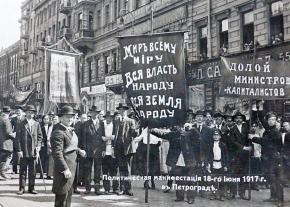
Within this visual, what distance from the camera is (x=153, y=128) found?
8367 mm

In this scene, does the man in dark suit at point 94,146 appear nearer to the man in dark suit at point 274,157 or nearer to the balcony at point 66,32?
the man in dark suit at point 274,157

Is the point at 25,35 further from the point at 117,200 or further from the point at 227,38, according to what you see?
the point at 117,200

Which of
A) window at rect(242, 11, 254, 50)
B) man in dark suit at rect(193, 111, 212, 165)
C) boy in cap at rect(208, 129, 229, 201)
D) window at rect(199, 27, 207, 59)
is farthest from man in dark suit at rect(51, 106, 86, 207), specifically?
window at rect(199, 27, 207, 59)

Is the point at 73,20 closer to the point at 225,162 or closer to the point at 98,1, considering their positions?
the point at 98,1

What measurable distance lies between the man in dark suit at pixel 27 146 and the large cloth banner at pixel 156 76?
3.01 m

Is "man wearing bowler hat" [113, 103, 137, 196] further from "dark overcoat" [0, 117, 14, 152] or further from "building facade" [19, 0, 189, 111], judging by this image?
"building facade" [19, 0, 189, 111]

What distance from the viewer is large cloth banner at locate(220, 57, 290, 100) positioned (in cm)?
898

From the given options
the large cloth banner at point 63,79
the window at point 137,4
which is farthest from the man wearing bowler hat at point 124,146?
the window at point 137,4

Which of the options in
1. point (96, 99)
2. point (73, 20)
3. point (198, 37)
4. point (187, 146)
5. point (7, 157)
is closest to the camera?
point (187, 146)

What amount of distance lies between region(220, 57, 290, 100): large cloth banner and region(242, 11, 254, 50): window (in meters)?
9.88

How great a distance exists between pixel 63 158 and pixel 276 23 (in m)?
13.4

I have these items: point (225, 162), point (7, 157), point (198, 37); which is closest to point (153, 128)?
point (225, 162)

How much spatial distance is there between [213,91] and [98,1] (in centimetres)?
1827

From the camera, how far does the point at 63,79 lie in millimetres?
12086
